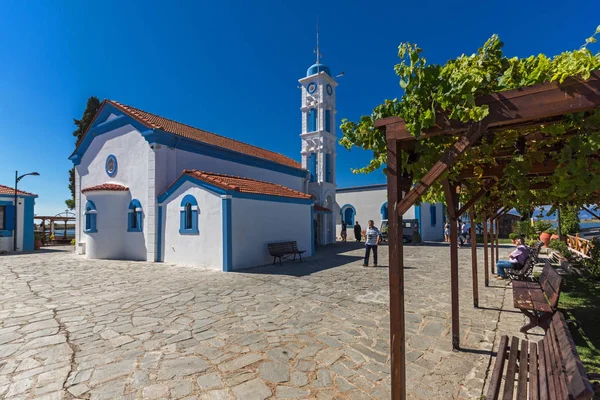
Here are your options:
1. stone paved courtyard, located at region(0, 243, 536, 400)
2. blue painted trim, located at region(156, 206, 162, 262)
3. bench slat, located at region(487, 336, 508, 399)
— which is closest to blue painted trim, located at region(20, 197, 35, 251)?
blue painted trim, located at region(156, 206, 162, 262)

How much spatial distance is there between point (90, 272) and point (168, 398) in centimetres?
940

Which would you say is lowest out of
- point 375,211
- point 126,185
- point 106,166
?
point 375,211

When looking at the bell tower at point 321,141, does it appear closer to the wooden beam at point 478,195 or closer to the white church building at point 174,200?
the white church building at point 174,200

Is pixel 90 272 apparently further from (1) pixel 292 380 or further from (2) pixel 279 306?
(1) pixel 292 380

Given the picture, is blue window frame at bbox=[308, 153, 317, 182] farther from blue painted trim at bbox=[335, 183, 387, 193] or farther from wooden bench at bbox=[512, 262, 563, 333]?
wooden bench at bbox=[512, 262, 563, 333]

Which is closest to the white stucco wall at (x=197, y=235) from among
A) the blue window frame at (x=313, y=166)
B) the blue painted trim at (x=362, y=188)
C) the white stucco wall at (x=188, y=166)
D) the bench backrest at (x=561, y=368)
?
the white stucco wall at (x=188, y=166)

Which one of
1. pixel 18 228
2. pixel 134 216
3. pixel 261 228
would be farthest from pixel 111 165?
pixel 18 228

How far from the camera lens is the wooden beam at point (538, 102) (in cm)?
196

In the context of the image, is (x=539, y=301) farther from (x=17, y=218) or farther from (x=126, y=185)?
(x=17, y=218)

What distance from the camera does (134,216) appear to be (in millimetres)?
13922

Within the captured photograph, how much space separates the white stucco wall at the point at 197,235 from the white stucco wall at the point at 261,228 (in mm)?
614

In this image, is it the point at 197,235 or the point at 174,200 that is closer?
the point at 197,235

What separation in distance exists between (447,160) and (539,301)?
356 centimetres

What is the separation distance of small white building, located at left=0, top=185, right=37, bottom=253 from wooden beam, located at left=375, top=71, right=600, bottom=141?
79.8ft
